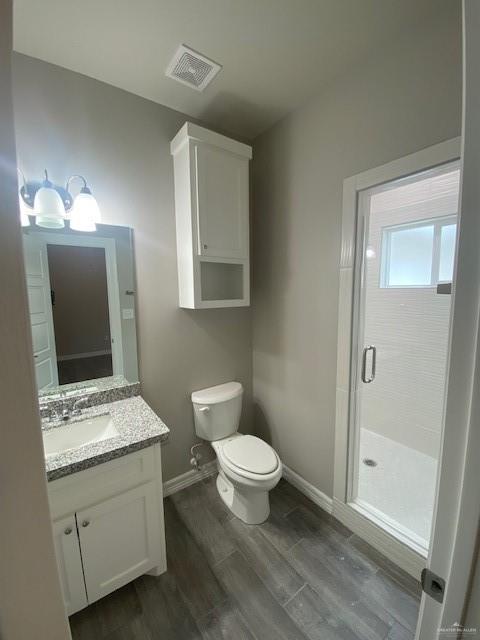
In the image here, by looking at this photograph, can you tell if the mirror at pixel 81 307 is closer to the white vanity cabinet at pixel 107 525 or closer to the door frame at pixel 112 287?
the door frame at pixel 112 287

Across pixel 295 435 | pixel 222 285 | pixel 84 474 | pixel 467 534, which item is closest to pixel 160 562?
pixel 84 474

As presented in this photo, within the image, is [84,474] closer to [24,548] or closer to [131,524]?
[131,524]

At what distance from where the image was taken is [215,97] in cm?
163

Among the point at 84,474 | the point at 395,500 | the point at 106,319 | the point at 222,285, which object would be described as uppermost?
the point at 222,285

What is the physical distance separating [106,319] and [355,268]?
58.5 inches

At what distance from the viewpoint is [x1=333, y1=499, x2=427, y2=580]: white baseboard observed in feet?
4.49

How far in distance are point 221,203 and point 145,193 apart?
47cm

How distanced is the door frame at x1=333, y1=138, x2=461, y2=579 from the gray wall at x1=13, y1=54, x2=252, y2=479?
86 centimetres

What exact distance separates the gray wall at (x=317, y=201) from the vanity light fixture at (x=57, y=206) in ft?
3.78

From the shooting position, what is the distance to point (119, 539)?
123 centimetres

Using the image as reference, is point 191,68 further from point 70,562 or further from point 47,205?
point 70,562

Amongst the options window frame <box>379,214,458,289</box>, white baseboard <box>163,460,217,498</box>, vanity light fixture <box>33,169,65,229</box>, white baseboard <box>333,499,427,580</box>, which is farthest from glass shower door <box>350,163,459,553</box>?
vanity light fixture <box>33,169,65,229</box>

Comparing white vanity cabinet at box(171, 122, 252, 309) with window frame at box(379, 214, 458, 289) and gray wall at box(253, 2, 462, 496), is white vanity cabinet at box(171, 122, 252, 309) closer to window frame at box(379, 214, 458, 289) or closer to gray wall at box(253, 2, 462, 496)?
gray wall at box(253, 2, 462, 496)

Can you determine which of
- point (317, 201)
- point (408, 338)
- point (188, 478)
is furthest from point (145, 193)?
point (408, 338)
